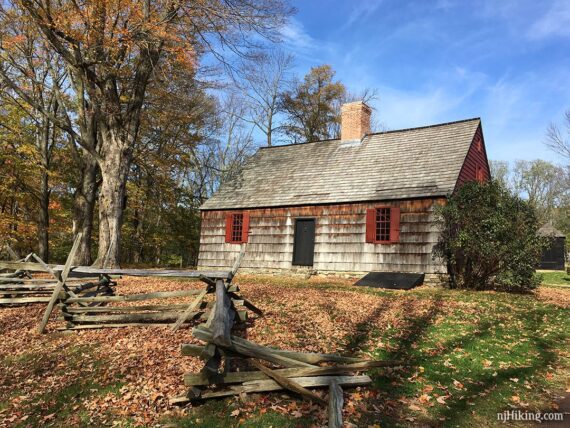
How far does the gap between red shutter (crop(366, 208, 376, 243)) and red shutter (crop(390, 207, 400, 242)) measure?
788 mm

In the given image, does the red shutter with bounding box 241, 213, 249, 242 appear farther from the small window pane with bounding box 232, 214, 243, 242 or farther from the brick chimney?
the brick chimney

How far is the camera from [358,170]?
18.6m

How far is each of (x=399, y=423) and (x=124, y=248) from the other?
29.7 metres

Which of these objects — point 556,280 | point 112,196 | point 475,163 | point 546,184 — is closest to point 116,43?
Result: point 112,196

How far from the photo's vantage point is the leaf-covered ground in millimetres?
4547

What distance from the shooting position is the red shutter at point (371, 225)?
1647cm

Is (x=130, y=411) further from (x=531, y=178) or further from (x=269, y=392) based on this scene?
(x=531, y=178)

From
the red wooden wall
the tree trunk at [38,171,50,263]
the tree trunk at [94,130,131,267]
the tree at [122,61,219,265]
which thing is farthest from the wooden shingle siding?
the tree trunk at [38,171,50,263]

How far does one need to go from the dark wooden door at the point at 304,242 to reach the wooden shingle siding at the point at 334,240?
0.70 ft

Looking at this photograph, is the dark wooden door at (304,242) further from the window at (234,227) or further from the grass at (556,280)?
the grass at (556,280)

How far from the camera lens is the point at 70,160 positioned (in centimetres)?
2555

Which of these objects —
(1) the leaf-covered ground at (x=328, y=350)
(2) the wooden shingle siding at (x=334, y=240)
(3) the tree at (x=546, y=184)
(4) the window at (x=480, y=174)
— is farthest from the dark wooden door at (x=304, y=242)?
(3) the tree at (x=546, y=184)

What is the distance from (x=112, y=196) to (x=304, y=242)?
8416 mm

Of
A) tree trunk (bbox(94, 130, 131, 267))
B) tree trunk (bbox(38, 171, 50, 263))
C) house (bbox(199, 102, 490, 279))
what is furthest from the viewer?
tree trunk (bbox(38, 171, 50, 263))
